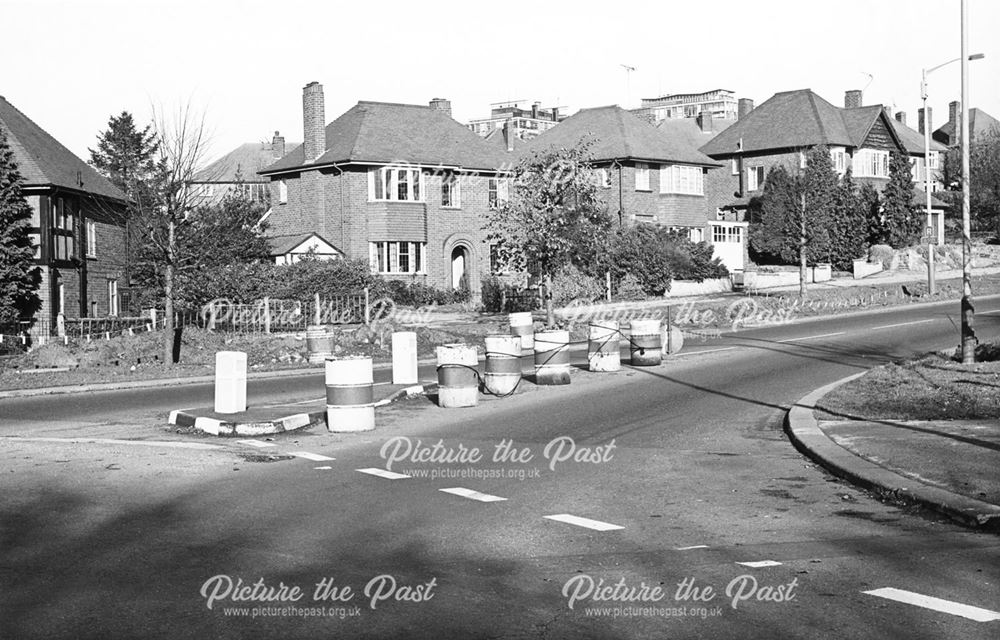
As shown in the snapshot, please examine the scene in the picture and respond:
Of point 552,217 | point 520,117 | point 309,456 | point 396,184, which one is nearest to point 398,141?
point 396,184

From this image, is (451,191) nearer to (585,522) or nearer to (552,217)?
(552,217)

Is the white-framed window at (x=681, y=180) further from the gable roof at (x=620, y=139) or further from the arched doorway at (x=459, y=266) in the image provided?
the arched doorway at (x=459, y=266)

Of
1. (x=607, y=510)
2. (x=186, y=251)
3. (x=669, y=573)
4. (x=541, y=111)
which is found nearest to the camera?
(x=669, y=573)

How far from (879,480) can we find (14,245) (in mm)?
35840

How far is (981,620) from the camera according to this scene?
6125 mm

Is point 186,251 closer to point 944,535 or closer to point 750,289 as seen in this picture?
point 944,535

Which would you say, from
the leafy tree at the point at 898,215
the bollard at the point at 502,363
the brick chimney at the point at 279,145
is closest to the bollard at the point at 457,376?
the bollard at the point at 502,363

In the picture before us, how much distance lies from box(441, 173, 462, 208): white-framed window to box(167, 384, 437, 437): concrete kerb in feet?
Result: 119

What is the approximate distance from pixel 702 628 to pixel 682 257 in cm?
4372

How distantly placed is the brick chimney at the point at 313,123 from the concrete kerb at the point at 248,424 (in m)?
36.4

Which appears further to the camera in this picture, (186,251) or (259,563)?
(186,251)

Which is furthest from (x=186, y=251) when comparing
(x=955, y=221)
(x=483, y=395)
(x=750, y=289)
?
(x=955, y=221)

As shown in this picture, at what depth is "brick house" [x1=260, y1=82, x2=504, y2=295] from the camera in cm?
4981

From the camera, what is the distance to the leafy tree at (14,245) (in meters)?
38.1
